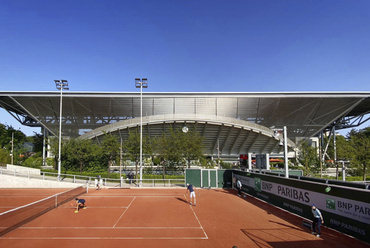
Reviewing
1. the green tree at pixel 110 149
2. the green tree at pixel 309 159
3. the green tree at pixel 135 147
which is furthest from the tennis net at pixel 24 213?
the green tree at pixel 309 159

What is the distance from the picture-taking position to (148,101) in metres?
51.2

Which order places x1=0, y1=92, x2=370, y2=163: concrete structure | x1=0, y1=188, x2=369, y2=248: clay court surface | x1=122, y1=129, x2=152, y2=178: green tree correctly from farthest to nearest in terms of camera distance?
x1=0, y1=92, x2=370, y2=163: concrete structure → x1=122, y1=129, x2=152, y2=178: green tree → x1=0, y1=188, x2=369, y2=248: clay court surface

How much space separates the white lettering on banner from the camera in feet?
31.7

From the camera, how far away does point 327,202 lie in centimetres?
1166

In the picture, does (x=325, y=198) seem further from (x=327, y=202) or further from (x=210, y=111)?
(x=210, y=111)

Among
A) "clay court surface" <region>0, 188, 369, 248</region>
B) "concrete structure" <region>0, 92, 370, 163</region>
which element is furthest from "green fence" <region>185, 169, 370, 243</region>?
"concrete structure" <region>0, 92, 370, 163</region>

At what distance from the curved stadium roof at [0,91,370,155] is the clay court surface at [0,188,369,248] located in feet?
96.0

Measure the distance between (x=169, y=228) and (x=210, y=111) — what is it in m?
42.6

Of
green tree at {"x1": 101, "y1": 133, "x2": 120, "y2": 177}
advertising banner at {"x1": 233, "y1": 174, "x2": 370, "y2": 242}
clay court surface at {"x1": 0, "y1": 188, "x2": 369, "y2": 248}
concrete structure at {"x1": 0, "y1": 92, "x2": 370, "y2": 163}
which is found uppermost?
concrete structure at {"x1": 0, "y1": 92, "x2": 370, "y2": 163}

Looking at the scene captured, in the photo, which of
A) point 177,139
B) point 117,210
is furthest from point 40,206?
point 177,139

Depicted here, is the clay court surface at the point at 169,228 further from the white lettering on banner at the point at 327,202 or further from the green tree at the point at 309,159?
the green tree at the point at 309,159

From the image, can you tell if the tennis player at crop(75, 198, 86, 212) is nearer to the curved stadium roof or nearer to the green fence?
the green fence

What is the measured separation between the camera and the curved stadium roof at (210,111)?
1811 inches

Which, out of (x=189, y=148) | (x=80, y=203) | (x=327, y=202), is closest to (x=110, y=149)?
(x=189, y=148)
